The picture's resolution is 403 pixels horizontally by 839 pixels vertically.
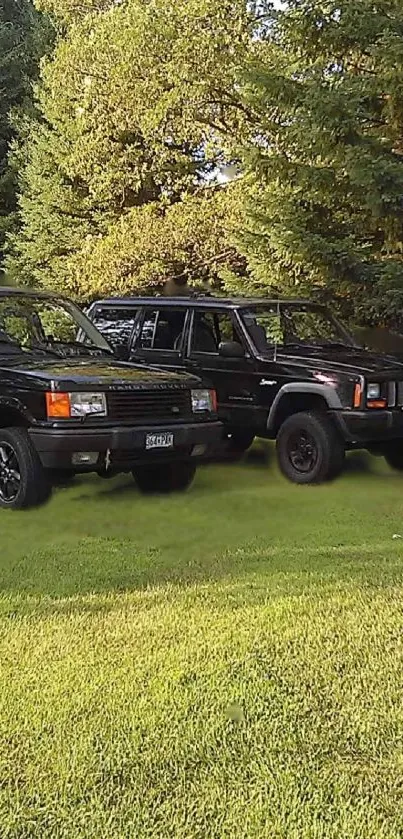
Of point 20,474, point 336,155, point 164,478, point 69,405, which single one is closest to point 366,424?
point 164,478

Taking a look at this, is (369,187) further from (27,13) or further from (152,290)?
(27,13)

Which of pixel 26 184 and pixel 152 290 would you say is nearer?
pixel 152 290

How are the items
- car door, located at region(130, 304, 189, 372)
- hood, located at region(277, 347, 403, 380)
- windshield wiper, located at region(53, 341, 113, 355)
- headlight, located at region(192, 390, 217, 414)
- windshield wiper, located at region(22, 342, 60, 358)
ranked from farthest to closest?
car door, located at region(130, 304, 189, 372), hood, located at region(277, 347, 403, 380), windshield wiper, located at region(53, 341, 113, 355), windshield wiper, located at region(22, 342, 60, 358), headlight, located at region(192, 390, 217, 414)

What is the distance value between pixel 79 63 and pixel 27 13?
38.2ft

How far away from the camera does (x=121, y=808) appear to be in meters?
2.90

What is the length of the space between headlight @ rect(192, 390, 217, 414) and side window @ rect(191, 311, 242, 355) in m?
1.59

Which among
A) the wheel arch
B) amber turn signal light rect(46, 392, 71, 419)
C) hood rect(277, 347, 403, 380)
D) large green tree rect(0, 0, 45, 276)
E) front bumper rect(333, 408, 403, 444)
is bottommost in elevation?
front bumper rect(333, 408, 403, 444)

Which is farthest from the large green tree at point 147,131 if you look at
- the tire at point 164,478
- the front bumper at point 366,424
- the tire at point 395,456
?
the tire at point 164,478

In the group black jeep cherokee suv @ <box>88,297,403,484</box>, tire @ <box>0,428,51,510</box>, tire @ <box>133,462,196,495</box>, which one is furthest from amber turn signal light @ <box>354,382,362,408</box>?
tire @ <box>0,428,51,510</box>

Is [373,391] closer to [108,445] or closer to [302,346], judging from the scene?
[302,346]

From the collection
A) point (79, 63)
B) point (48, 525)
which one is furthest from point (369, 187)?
point (79, 63)

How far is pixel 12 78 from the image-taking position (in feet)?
96.5

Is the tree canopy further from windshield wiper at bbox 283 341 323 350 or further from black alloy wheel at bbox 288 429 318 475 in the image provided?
black alloy wheel at bbox 288 429 318 475

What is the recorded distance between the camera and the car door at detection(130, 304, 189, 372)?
1006 cm
